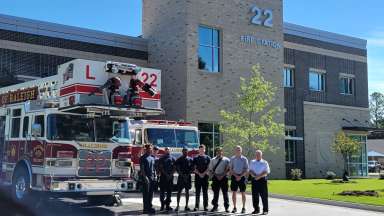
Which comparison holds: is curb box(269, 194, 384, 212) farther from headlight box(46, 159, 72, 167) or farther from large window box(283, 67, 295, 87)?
large window box(283, 67, 295, 87)

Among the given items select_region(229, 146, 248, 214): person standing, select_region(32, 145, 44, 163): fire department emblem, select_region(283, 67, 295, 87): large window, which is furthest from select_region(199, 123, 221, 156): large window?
select_region(32, 145, 44, 163): fire department emblem

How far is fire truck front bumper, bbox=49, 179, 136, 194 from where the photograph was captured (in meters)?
12.5

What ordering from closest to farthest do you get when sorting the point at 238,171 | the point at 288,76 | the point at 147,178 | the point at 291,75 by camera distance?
the point at 147,178 < the point at 238,171 < the point at 288,76 < the point at 291,75

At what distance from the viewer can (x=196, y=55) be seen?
29.7 metres

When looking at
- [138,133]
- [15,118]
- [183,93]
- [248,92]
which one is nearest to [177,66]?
[183,93]

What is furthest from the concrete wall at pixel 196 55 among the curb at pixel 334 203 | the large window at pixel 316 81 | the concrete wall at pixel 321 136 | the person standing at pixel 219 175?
the person standing at pixel 219 175

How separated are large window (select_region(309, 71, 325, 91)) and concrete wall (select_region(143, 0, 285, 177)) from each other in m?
6.00

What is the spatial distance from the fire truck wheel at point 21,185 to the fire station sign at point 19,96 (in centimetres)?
207

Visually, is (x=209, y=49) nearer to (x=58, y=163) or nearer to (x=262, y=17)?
(x=262, y=17)

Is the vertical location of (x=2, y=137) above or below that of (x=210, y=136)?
below

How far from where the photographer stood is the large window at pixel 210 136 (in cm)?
2959

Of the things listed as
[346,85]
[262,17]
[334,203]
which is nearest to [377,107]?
[346,85]

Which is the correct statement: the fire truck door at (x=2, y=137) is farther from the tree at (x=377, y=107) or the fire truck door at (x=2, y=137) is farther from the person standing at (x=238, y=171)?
the tree at (x=377, y=107)

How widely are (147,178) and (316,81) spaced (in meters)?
28.3
